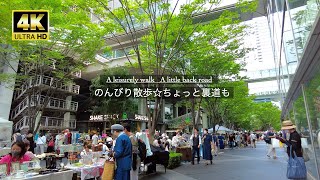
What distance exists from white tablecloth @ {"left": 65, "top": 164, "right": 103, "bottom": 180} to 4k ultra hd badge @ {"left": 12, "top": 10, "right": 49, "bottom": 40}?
20.4ft

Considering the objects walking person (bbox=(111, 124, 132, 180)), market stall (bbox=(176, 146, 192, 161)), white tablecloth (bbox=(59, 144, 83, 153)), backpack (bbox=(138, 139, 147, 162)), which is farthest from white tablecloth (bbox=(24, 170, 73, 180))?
market stall (bbox=(176, 146, 192, 161))

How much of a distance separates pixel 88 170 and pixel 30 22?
6.57 metres

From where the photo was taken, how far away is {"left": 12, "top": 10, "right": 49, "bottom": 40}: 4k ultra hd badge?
9.05 metres

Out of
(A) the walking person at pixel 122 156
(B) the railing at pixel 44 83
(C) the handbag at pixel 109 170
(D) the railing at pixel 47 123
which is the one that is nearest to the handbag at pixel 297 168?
(A) the walking person at pixel 122 156

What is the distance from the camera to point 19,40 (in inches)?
423

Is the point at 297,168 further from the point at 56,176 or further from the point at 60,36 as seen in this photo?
the point at 60,36

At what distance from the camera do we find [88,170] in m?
5.49

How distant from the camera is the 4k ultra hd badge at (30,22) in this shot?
9.05m

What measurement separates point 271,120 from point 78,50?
169 feet

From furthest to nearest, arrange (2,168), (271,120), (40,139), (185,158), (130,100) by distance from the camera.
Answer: (271,120) < (130,100) < (40,139) < (185,158) < (2,168)

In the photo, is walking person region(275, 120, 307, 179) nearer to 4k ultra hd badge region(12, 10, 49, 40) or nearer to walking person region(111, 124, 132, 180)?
walking person region(111, 124, 132, 180)

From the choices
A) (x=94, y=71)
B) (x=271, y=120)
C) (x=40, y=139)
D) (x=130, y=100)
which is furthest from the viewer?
(x=271, y=120)

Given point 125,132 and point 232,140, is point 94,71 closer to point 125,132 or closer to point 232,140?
point 232,140

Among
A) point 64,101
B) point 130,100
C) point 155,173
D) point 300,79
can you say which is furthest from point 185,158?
point 64,101
